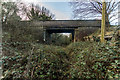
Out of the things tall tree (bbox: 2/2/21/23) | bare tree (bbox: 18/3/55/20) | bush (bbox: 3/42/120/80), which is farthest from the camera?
bare tree (bbox: 18/3/55/20)

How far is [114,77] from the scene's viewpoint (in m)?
2.19

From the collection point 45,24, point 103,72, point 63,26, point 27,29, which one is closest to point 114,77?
point 103,72

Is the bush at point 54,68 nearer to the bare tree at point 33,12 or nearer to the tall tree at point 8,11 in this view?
the tall tree at point 8,11

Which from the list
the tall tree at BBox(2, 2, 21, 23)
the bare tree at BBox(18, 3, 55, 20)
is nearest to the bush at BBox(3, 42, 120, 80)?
the tall tree at BBox(2, 2, 21, 23)

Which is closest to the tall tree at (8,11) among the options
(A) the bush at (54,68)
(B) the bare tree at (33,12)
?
(B) the bare tree at (33,12)

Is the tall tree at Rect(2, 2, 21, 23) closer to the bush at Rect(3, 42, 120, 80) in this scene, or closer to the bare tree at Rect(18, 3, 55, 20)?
the bare tree at Rect(18, 3, 55, 20)

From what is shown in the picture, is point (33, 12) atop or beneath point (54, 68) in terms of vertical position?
atop

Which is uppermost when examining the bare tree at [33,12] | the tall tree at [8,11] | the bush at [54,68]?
the bare tree at [33,12]

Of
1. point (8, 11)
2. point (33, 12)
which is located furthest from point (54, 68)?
point (33, 12)

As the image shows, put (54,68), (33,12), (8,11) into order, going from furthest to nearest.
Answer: (33,12) < (8,11) < (54,68)

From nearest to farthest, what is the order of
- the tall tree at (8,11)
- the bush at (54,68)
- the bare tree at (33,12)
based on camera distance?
the bush at (54,68) → the tall tree at (8,11) → the bare tree at (33,12)

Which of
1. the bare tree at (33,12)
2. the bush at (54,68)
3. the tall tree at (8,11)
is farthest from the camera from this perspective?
the bare tree at (33,12)

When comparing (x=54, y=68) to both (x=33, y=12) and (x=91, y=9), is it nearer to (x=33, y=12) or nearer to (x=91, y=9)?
(x=91, y=9)

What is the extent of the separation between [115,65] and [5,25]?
7.07 metres
